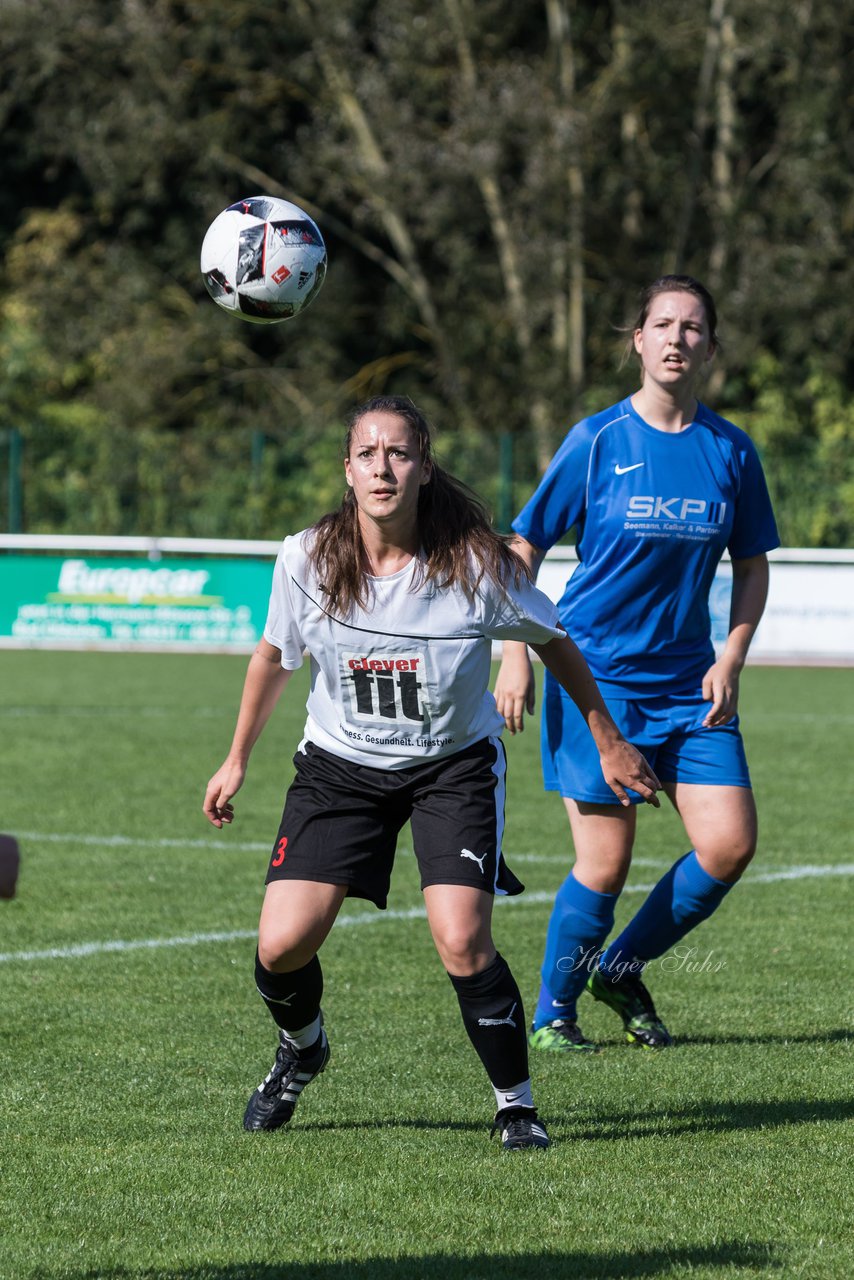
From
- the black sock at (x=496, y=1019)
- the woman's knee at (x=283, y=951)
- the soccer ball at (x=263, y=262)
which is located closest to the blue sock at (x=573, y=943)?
the black sock at (x=496, y=1019)

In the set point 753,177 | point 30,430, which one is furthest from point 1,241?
point 753,177

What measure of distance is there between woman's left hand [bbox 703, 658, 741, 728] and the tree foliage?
21.6 meters

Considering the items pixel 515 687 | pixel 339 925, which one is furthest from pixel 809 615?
pixel 515 687

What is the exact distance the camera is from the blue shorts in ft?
17.5

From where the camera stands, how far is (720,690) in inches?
208

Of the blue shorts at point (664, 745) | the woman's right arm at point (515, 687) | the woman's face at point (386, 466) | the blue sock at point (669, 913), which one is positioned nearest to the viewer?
the woman's face at point (386, 466)

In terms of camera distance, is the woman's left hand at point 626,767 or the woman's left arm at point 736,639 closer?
the woman's left hand at point 626,767

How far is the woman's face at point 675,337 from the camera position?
524 cm

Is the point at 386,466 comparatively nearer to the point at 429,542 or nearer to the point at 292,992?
the point at 429,542

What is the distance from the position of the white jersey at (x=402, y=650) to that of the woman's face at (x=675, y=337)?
1090mm

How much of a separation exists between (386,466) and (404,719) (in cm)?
62

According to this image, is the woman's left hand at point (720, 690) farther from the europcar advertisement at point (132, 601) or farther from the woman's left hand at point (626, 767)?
the europcar advertisement at point (132, 601)

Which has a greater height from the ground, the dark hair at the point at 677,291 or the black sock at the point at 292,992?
the dark hair at the point at 677,291

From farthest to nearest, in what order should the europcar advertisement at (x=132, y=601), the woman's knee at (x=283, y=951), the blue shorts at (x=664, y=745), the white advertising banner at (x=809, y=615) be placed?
the europcar advertisement at (x=132, y=601) → the white advertising banner at (x=809, y=615) → the blue shorts at (x=664, y=745) → the woman's knee at (x=283, y=951)
